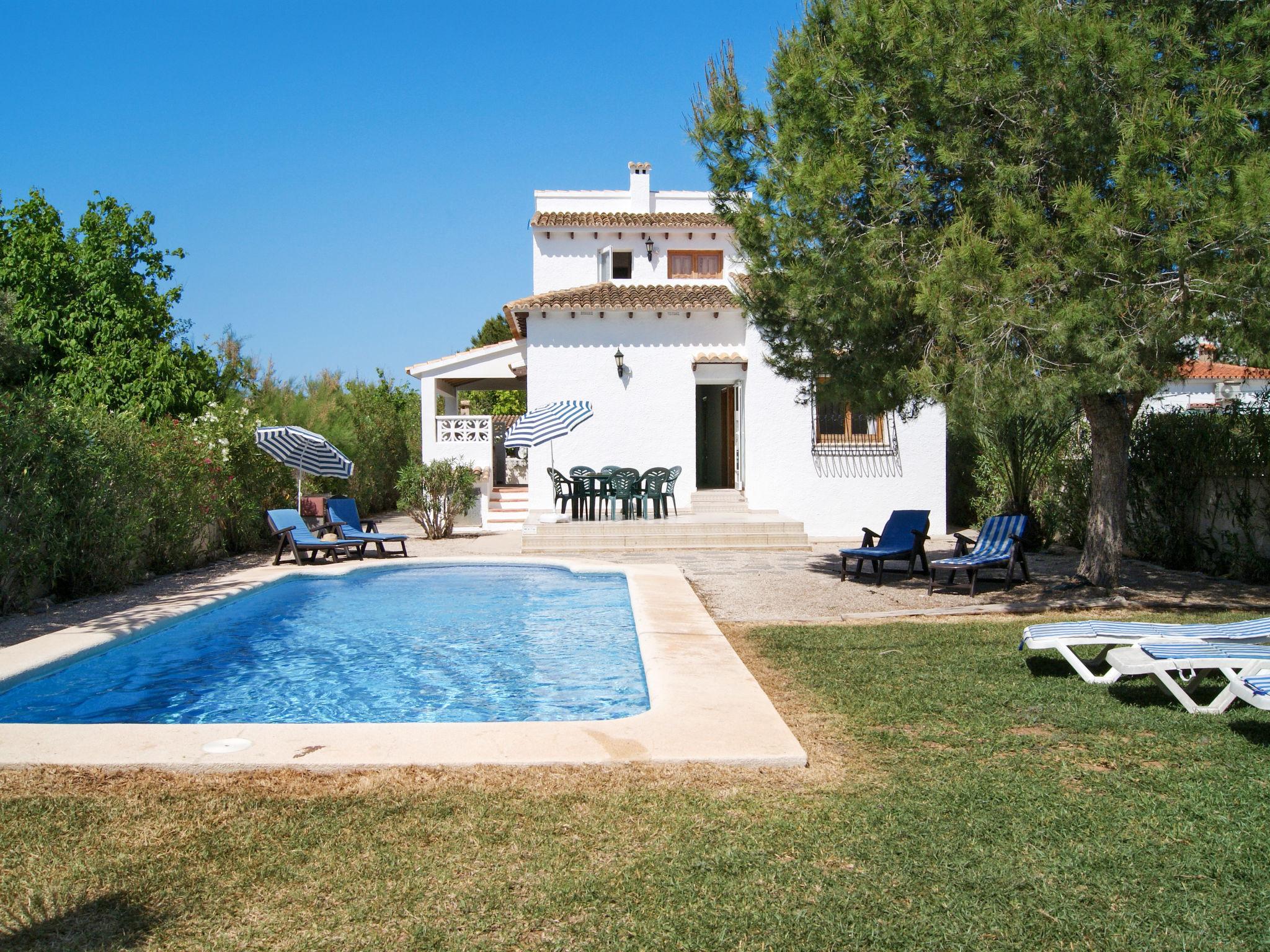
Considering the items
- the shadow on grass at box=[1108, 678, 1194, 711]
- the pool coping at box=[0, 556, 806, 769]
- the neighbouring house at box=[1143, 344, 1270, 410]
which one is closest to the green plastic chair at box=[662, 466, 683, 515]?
the neighbouring house at box=[1143, 344, 1270, 410]

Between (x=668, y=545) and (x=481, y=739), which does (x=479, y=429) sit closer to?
(x=668, y=545)

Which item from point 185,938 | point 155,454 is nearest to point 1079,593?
point 185,938

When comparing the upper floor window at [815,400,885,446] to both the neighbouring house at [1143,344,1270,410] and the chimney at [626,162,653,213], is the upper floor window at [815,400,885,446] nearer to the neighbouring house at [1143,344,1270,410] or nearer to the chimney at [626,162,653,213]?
the neighbouring house at [1143,344,1270,410]

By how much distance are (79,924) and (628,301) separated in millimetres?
18270

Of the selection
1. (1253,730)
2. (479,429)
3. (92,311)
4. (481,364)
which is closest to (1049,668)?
(1253,730)

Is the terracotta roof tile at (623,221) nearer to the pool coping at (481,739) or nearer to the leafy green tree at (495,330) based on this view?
the pool coping at (481,739)

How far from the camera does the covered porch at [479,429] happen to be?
21.5 metres

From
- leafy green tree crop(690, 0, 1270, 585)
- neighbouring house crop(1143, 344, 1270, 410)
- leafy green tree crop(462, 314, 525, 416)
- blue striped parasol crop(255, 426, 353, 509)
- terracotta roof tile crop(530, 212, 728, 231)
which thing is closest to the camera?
leafy green tree crop(690, 0, 1270, 585)

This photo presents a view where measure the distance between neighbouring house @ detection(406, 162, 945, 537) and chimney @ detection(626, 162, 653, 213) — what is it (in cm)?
4

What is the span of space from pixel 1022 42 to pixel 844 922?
25.2 feet

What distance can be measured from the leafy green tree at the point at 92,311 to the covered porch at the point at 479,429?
5676 millimetres

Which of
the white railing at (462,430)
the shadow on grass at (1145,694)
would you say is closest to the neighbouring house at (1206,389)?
the shadow on grass at (1145,694)

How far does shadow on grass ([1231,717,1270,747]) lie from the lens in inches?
207

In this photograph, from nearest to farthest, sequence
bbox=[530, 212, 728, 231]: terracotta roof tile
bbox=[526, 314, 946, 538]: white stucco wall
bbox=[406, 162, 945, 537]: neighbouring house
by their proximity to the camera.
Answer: bbox=[406, 162, 945, 537]: neighbouring house
bbox=[526, 314, 946, 538]: white stucco wall
bbox=[530, 212, 728, 231]: terracotta roof tile
